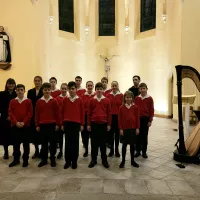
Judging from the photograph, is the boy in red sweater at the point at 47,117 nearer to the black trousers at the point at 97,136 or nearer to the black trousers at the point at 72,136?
the black trousers at the point at 72,136

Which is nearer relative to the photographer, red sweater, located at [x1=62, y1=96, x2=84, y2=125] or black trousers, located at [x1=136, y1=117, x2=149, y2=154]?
red sweater, located at [x1=62, y1=96, x2=84, y2=125]

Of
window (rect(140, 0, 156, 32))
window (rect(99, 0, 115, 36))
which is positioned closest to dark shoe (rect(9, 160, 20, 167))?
window (rect(140, 0, 156, 32))

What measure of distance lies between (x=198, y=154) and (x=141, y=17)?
9.73 metres

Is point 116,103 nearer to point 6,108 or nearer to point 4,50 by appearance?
point 6,108

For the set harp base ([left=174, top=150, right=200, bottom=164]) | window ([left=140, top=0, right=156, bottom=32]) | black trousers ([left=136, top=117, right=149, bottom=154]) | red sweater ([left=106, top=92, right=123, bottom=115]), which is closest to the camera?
harp base ([left=174, top=150, right=200, bottom=164])

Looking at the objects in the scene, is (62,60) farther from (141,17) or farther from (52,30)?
(141,17)

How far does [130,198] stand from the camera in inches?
116

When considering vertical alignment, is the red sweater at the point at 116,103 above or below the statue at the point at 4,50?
below

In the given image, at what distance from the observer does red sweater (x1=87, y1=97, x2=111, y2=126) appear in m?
4.17

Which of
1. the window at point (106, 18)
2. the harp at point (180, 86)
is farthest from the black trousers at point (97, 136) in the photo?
the window at point (106, 18)

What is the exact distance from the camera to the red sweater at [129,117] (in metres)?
A: 4.11

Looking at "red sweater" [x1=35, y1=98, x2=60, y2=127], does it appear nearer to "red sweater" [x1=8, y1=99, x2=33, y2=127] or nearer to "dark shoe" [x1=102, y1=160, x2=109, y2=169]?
"red sweater" [x1=8, y1=99, x2=33, y2=127]

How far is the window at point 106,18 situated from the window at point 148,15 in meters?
1.71

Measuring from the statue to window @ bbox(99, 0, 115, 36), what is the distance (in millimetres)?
6586
